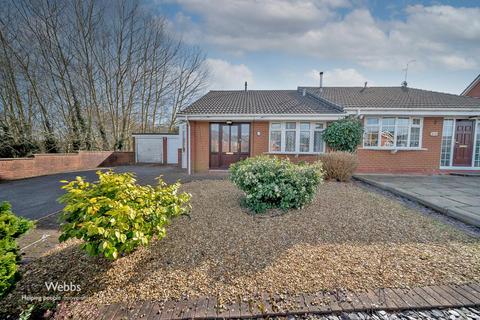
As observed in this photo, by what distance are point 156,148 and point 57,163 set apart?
20.7ft

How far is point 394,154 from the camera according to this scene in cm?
938

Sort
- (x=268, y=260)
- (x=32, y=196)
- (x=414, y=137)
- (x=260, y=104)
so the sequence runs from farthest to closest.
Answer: (x=260, y=104), (x=414, y=137), (x=32, y=196), (x=268, y=260)

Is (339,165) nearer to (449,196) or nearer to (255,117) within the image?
(449,196)

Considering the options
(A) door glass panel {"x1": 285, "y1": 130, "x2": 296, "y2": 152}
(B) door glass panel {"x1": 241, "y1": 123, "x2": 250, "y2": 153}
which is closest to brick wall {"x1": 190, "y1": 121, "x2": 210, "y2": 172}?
(B) door glass panel {"x1": 241, "y1": 123, "x2": 250, "y2": 153}

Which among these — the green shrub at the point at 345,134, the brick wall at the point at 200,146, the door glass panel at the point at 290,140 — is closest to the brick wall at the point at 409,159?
the green shrub at the point at 345,134

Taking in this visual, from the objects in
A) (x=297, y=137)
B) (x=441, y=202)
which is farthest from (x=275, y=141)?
(x=441, y=202)

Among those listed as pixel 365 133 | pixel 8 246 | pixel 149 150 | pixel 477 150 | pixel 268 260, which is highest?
pixel 365 133

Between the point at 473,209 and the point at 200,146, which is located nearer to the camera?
the point at 473,209

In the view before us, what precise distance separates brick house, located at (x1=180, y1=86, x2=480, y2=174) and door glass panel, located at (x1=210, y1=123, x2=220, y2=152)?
49 mm

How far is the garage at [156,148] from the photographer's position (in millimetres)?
15875

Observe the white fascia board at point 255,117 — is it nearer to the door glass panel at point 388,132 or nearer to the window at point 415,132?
the door glass panel at point 388,132

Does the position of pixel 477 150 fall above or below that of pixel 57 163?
above

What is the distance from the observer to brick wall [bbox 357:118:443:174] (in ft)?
30.5

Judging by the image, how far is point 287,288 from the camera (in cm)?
211
